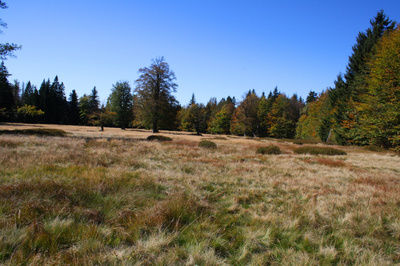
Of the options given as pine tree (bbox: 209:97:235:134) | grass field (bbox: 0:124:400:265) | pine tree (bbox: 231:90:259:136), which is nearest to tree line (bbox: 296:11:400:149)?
pine tree (bbox: 231:90:259:136)

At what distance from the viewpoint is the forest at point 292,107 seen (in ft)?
64.6

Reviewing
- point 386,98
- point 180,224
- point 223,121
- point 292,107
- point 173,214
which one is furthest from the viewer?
point 292,107

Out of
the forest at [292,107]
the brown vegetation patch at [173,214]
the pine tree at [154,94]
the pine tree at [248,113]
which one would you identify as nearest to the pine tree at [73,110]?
the forest at [292,107]

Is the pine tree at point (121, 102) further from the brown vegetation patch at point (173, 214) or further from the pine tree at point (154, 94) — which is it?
the brown vegetation patch at point (173, 214)

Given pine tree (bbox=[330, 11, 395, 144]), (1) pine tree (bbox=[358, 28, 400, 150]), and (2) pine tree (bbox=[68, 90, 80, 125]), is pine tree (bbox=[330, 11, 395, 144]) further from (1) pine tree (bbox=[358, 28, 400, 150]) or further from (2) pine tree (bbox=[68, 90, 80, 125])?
(2) pine tree (bbox=[68, 90, 80, 125])

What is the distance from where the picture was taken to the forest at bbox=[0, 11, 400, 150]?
1970cm

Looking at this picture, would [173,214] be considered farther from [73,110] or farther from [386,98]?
[73,110]

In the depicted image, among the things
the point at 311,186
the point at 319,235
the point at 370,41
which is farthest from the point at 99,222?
the point at 370,41

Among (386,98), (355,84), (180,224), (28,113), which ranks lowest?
(180,224)

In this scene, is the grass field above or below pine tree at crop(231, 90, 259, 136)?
below

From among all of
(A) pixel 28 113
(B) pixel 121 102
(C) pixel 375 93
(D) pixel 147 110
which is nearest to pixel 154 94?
(D) pixel 147 110

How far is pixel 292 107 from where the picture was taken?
72562mm

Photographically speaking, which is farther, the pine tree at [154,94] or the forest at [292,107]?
the pine tree at [154,94]

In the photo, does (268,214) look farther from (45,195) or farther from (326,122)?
(326,122)
